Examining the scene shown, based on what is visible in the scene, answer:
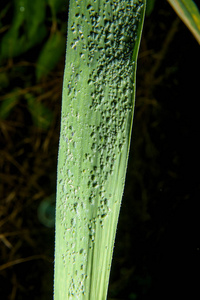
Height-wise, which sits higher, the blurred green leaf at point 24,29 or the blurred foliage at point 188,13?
the blurred green leaf at point 24,29

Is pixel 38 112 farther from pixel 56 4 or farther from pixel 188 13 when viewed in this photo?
pixel 188 13

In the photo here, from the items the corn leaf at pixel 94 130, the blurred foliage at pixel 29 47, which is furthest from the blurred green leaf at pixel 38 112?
the corn leaf at pixel 94 130

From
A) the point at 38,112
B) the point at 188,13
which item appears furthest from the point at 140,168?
the point at 188,13

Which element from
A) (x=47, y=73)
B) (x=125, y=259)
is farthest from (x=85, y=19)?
(x=125, y=259)

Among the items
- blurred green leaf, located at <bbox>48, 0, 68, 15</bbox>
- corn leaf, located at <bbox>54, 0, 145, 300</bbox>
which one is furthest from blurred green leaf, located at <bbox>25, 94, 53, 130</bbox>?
corn leaf, located at <bbox>54, 0, 145, 300</bbox>

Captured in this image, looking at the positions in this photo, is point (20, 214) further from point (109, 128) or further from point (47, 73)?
point (109, 128)

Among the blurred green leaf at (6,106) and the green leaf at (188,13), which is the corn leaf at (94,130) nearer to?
the green leaf at (188,13)
